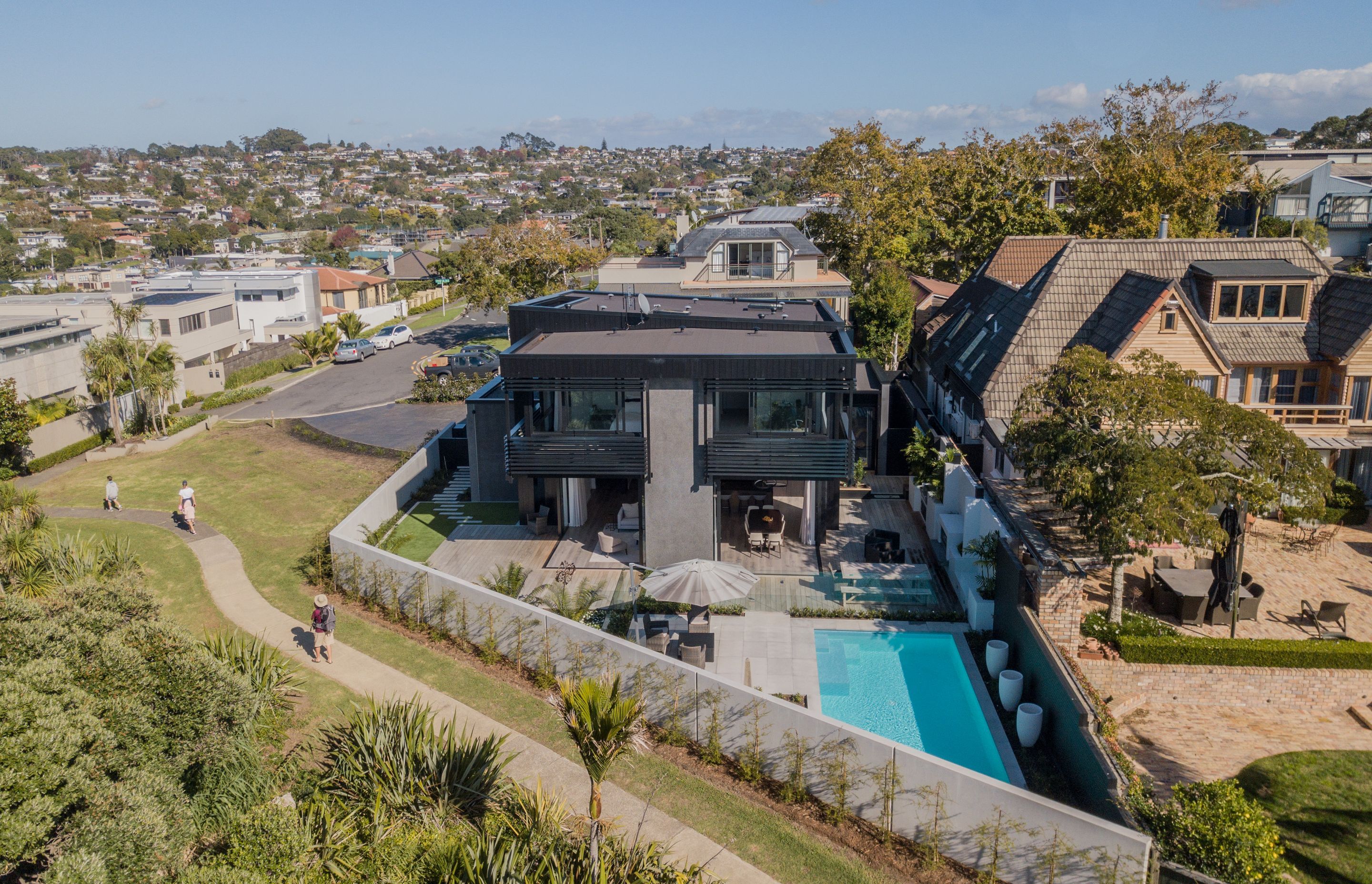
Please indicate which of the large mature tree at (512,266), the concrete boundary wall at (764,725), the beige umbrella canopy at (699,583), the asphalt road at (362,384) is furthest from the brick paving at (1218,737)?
the large mature tree at (512,266)

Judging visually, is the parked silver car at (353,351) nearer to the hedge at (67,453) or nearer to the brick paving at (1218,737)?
the hedge at (67,453)

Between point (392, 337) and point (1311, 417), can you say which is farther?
point (392, 337)

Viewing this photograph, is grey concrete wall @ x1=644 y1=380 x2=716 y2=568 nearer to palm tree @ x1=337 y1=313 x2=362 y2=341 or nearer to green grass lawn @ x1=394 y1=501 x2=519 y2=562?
green grass lawn @ x1=394 y1=501 x2=519 y2=562

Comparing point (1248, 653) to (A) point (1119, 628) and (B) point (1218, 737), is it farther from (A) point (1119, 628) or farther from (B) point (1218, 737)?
(A) point (1119, 628)

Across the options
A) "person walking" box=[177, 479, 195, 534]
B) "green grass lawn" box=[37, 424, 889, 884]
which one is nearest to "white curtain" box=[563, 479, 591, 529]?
"green grass lawn" box=[37, 424, 889, 884]

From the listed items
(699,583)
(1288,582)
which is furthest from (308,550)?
(1288,582)

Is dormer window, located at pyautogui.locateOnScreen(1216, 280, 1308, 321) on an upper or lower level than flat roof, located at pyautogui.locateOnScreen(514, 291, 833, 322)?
upper
